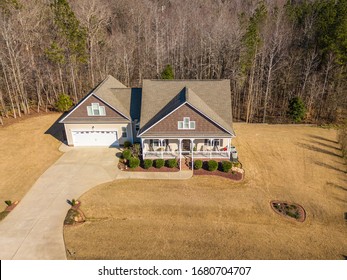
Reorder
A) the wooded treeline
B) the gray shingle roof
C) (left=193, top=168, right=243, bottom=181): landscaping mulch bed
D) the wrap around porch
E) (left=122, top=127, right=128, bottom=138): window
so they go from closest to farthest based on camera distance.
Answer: (left=193, top=168, right=243, bottom=181): landscaping mulch bed
the gray shingle roof
the wrap around porch
(left=122, top=127, right=128, bottom=138): window
the wooded treeline

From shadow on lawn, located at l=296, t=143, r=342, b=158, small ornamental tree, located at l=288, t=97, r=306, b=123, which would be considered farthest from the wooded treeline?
shadow on lawn, located at l=296, t=143, r=342, b=158

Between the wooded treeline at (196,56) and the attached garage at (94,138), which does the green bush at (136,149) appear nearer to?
the attached garage at (94,138)

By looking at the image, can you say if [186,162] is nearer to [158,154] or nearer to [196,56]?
[158,154]

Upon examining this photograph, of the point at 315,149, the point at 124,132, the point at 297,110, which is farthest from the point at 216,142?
the point at 297,110

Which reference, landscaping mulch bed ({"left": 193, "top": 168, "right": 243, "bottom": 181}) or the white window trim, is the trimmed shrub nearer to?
the white window trim

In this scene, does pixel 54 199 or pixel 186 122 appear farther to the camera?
pixel 186 122

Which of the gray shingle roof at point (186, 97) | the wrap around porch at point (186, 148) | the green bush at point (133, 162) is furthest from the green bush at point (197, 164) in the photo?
the green bush at point (133, 162)
